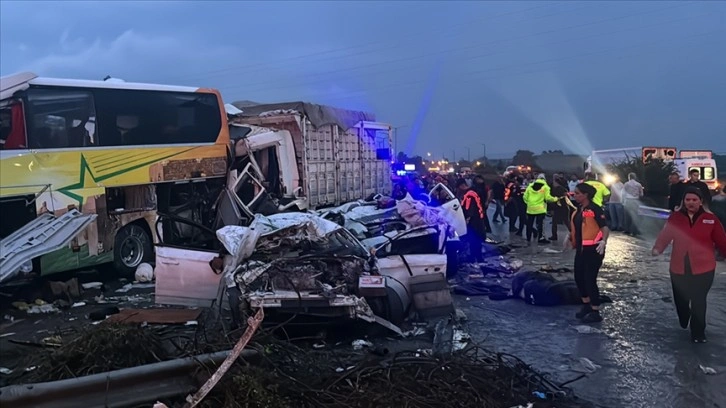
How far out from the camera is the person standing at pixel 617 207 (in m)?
16.4

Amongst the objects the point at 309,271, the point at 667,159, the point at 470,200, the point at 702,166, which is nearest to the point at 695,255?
the point at 309,271

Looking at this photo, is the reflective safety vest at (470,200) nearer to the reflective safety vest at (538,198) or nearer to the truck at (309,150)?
the reflective safety vest at (538,198)

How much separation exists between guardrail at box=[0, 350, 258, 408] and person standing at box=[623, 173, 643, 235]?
14.2m

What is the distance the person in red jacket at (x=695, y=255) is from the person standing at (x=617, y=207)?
1048cm

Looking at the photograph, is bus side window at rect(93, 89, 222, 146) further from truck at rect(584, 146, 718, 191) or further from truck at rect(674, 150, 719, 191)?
truck at rect(674, 150, 719, 191)

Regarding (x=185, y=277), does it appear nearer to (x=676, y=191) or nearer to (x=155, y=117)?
(x=155, y=117)

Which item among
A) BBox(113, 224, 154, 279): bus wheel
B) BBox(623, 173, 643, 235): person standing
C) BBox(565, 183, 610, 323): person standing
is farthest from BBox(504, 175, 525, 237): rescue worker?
BBox(113, 224, 154, 279): bus wheel

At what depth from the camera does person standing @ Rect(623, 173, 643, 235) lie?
15.9 metres

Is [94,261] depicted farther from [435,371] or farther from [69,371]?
[435,371]

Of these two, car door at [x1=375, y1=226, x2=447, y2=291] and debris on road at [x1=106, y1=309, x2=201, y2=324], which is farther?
car door at [x1=375, y1=226, x2=447, y2=291]

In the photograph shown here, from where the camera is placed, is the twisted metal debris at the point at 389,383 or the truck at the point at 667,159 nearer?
the twisted metal debris at the point at 389,383

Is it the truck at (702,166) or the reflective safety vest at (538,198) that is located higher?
the truck at (702,166)

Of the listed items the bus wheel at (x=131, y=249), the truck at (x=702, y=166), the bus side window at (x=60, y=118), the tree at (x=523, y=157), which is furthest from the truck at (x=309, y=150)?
the tree at (x=523, y=157)

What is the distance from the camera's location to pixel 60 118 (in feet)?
32.5
